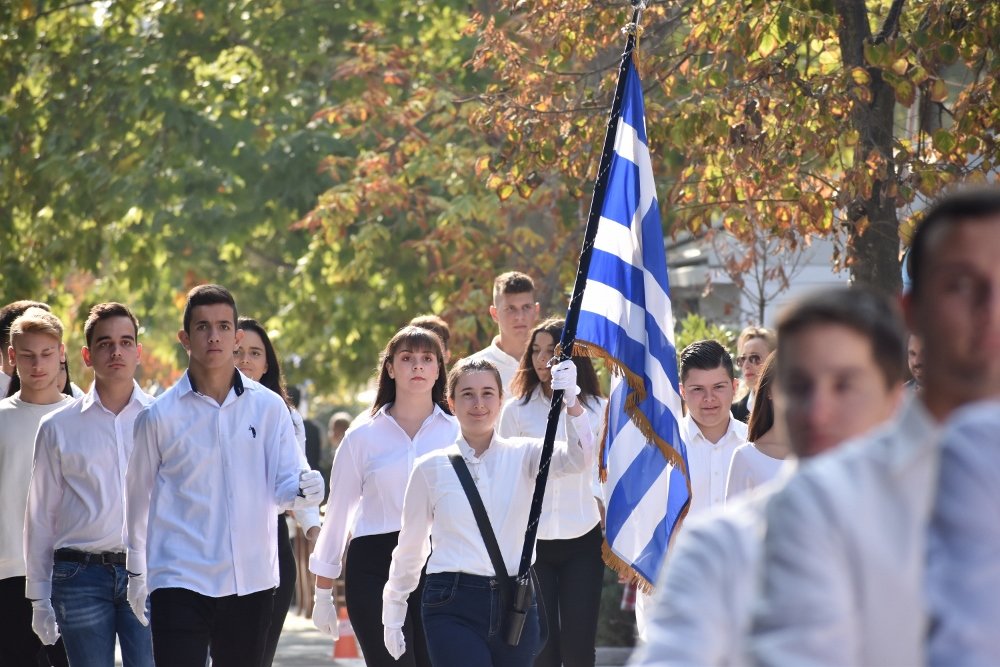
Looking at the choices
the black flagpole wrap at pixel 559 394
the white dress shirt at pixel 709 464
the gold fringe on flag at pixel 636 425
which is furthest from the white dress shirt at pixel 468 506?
the white dress shirt at pixel 709 464

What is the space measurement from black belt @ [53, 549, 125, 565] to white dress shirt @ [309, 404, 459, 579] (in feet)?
3.58

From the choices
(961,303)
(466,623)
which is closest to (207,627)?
(466,623)

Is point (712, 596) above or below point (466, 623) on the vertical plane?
above

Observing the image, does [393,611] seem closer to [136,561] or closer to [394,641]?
[394,641]

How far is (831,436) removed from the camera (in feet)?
9.30

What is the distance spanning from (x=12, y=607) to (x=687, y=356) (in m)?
3.69

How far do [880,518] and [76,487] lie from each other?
651cm

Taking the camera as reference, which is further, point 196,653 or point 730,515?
point 196,653

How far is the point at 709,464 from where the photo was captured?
8.65 metres

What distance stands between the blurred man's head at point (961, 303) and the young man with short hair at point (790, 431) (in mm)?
144

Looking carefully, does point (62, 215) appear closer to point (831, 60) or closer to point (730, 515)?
point (831, 60)

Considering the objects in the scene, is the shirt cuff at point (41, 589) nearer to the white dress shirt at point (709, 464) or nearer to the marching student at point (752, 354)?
the white dress shirt at point (709, 464)

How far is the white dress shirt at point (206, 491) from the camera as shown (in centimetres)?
771

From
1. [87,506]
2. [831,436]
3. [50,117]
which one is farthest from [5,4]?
[831,436]
